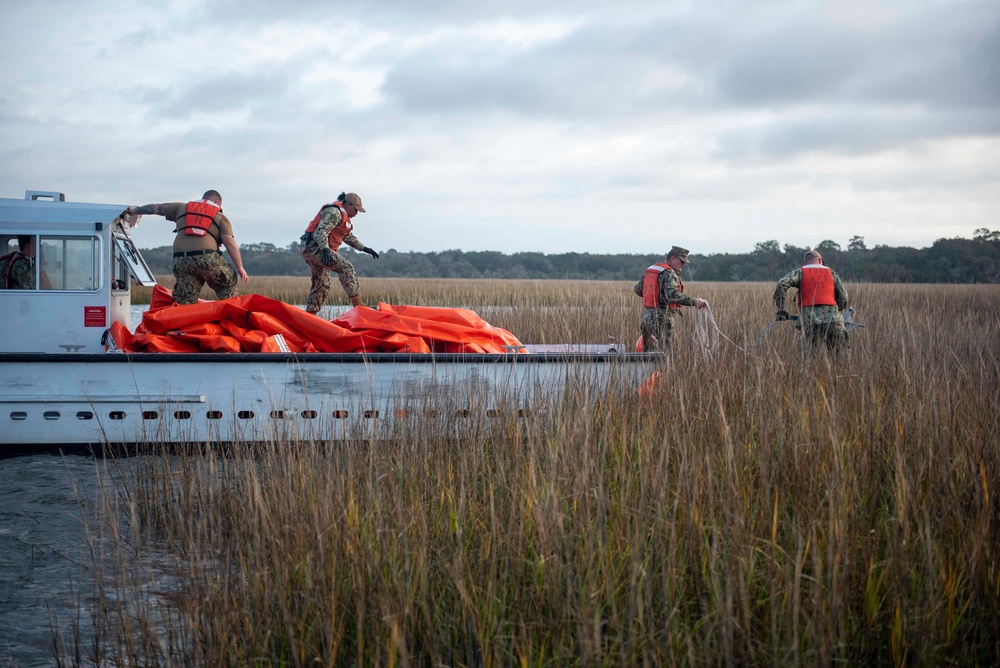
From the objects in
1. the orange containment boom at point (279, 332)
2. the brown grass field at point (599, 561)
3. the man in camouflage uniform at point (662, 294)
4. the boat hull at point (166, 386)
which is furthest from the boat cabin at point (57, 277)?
the man in camouflage uniform at point (662, 294)

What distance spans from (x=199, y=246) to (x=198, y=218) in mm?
267

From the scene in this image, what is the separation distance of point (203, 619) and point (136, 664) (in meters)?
0.25

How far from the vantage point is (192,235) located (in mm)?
7996

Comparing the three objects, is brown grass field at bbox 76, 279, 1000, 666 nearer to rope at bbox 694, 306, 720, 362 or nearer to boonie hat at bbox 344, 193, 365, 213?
rope at bbox 694, 306, 720, 362

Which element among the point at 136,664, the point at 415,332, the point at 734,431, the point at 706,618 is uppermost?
the point at 415,332

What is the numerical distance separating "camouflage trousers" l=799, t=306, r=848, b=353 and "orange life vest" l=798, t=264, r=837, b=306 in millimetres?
83

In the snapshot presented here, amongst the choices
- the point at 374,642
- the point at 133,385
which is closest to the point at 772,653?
the point at 374,642

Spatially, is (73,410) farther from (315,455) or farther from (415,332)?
(315,455)

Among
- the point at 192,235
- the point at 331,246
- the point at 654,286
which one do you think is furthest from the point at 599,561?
the point at 331,246

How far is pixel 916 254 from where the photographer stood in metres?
57.1

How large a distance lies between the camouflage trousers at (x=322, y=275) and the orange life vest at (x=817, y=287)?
501 centimetres

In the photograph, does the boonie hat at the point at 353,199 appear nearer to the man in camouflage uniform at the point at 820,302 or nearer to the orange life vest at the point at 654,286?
the orange life vest at the point at 654,286

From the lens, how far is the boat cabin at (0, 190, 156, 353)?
273 inches

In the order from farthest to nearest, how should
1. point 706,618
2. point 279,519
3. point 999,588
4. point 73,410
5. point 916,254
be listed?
point 916,254, point 73,410, point 279,519, point 999,588, point 706,618
